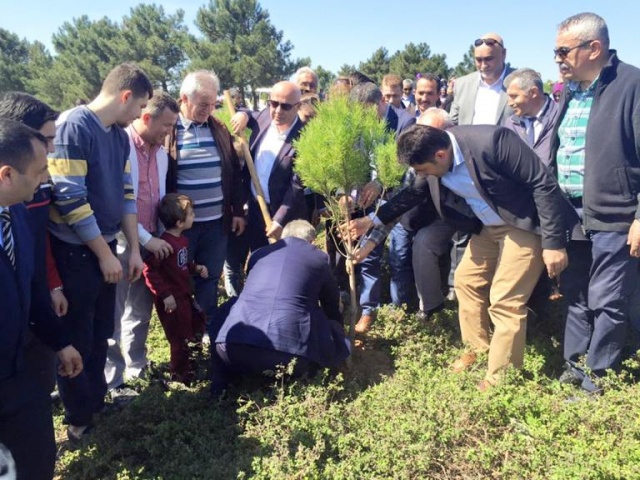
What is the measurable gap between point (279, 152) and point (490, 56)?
7.28 feet

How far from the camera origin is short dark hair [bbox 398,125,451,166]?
9.84 feet

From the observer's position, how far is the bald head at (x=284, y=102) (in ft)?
13.2

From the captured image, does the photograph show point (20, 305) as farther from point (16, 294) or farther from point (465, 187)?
point (465, 187)

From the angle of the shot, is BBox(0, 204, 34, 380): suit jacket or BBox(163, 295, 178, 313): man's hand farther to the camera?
BBox(163, 295, 178, 313): man's hand

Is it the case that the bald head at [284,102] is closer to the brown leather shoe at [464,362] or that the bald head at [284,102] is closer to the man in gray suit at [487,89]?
the man in gray suit at [487,89]

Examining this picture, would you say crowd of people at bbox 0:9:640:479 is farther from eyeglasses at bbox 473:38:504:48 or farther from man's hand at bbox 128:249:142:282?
eyeglasses at bbox 473:38:504:48

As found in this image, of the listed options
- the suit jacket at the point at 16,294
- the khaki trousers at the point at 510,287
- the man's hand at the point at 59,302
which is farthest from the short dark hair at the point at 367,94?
the suit jacket at the point at 16,294

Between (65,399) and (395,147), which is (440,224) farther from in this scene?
(65,399)

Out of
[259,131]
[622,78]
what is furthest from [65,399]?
[622,78]

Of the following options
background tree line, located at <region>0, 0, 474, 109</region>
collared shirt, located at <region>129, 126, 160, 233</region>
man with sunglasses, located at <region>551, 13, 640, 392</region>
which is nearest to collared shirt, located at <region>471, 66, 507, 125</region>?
man with sunglasses, located at <region>551, 13, 640, 392</region>

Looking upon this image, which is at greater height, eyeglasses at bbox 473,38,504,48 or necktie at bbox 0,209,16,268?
eyeglasses at bbox 473,38,504,48

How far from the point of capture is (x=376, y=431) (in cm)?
277

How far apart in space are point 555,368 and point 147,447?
9.53 feet

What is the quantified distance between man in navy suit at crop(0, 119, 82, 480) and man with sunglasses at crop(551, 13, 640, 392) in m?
2.90
